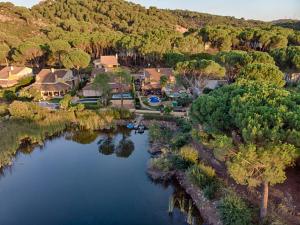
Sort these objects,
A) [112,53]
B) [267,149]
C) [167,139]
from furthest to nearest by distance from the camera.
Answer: [112,53] → [167,139] → [267,149]

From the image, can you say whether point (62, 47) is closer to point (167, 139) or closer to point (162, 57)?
point (162, 57)

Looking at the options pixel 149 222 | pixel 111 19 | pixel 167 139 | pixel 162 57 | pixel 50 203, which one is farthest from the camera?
A: pixel 111 19

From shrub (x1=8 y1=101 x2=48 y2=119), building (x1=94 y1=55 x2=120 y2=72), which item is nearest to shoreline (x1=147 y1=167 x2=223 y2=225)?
shrub (x1=8 y1=101 x2=48 y2=119)

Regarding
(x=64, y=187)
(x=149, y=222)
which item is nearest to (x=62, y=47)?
(x=64, y=187)

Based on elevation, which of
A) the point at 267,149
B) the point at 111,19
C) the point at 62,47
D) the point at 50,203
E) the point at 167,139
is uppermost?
the point at 111,19

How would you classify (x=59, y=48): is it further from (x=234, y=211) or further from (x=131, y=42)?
(x=234, y=211)

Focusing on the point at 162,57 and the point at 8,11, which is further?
the point at 8,11

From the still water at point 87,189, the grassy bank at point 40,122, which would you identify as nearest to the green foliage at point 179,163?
the still water at point 87,189

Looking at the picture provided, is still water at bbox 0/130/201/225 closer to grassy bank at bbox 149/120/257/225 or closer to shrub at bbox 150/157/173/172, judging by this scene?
grassy bank at bbox 149/120/257/225
